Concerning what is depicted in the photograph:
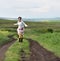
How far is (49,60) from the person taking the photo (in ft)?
63.0

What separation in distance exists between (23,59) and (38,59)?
93 cm

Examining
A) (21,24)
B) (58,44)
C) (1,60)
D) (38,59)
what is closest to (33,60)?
(38,59)

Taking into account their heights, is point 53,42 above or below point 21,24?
below

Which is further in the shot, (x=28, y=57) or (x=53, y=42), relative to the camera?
(x=53, y=42)

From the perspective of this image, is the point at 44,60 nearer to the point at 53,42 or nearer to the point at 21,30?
the point at 21,30

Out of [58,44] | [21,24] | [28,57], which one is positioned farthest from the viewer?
[58,44]

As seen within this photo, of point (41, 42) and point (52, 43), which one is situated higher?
point (52, 43)

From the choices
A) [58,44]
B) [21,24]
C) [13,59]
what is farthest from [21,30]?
[13,59]

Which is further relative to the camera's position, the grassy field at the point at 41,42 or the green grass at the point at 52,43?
the green grass at the point at 52,43

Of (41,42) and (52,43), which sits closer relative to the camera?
(52,43)

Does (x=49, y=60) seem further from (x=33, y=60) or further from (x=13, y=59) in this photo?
(x=13, y=59)

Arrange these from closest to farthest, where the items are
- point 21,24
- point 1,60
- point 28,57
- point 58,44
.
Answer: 1. point 1,60
2. point 28,57
3. point 21,24
4. point 58,44

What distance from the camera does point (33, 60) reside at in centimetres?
1906

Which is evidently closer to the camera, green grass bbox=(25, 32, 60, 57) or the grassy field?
the grassy field
